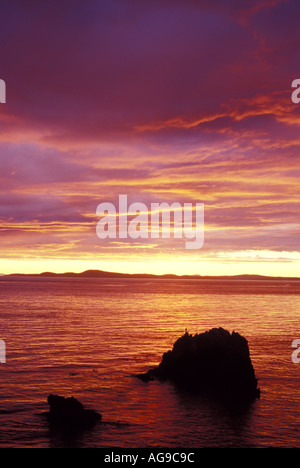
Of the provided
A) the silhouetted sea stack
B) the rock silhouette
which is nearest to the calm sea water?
the rock silhouette

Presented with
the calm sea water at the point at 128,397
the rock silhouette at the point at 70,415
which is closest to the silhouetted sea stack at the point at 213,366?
the calm sea water at the point at 128,397

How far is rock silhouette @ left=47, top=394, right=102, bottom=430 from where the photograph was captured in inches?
1233

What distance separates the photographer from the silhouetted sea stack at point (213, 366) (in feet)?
135

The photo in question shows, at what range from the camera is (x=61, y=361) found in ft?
174

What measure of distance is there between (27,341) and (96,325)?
24.4 meters

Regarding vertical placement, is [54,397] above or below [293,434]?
above

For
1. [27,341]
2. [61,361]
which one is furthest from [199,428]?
[27,341]

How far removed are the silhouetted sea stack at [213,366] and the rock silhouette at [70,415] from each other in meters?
13.9

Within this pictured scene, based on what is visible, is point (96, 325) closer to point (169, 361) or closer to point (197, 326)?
point (197, 326)

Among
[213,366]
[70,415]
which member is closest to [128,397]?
[70,415]

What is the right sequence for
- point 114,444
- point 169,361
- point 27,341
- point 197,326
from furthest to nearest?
point 197,326
point 27,341
point 169,361
point 114,444

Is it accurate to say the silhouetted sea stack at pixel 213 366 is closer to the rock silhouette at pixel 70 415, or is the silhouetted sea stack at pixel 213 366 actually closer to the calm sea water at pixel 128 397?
the calm sea water at pixel 128 397

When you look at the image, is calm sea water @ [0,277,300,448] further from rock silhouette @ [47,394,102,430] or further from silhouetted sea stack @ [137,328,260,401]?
silhouetted sea stack @ [137,328,260,401]

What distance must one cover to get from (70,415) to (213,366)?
18.8 metres
